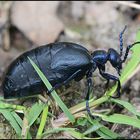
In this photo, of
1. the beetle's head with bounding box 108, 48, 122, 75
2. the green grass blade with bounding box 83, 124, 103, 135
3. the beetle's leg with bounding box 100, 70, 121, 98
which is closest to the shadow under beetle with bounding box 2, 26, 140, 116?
the beetle's leg with bounding box 100, 70, 121, 98

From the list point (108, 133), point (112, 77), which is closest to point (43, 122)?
point (108, 133)

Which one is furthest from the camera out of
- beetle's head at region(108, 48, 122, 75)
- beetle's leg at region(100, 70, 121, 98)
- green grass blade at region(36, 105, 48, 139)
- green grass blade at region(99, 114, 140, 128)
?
beetle's head at region(108, 48, 122, 75)

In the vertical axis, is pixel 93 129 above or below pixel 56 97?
below

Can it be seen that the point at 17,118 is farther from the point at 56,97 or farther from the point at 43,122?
the point at 56,97

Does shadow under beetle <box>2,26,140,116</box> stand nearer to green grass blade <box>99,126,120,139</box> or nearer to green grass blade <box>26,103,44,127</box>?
green grass blade <box>26,103,44,127</box>

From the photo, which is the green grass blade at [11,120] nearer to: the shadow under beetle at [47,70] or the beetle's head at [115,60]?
the shadow under beetle at [47,70]

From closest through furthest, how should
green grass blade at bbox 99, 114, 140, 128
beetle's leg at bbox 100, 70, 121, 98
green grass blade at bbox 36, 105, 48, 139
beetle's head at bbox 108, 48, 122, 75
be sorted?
green grass blade at bbox 36, 105, 48, 139 → green grass blade at bbox 99, 114, 140, 128 → beetle's leg at bbox 100, 70, 121, 98 → beetle's head at bbox 108, 48, 122, 75

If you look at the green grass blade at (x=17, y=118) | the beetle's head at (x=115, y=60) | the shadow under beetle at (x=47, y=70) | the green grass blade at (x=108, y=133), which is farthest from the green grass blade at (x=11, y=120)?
the beetle's head at (x=115, y=60)

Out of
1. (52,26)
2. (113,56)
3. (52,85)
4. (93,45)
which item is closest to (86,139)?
(52,85)
